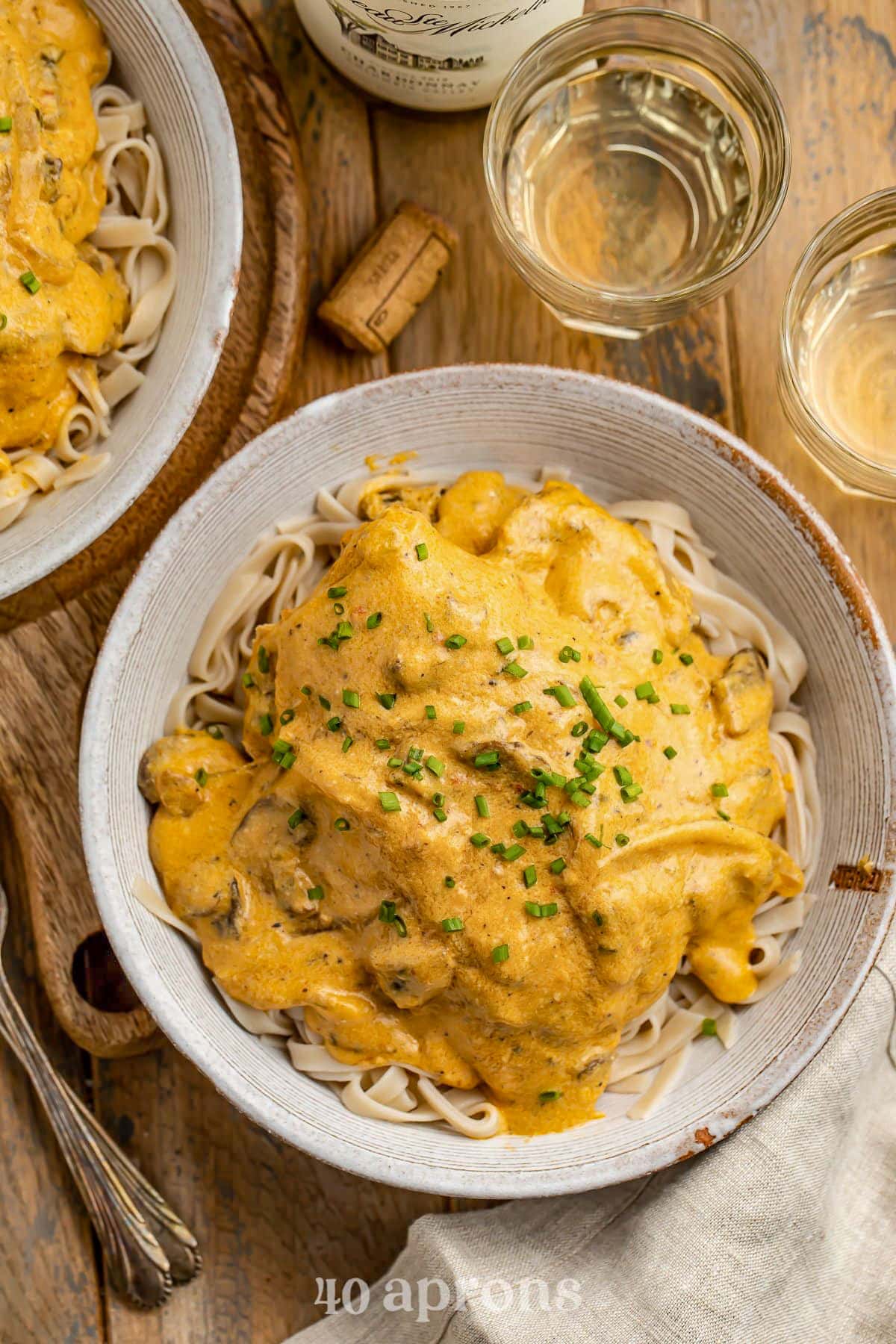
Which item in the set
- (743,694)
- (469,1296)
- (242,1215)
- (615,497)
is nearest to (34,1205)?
(242,1215)

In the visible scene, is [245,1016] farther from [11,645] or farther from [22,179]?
[22,179]

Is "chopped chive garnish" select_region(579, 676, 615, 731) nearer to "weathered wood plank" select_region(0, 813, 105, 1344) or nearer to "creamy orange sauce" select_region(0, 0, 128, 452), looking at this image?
"creamy orange sauce" select_region(0, 0, 128, 452)

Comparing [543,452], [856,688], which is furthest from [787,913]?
[543,452]

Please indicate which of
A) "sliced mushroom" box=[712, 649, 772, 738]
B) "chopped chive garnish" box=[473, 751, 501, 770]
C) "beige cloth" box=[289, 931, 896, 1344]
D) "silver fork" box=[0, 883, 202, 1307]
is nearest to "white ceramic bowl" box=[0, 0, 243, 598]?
"chopped chive garnish" box=[473, 751, 501, 770]

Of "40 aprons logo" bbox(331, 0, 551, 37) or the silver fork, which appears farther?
the silver fork

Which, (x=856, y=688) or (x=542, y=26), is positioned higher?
(x=542, y=26)
